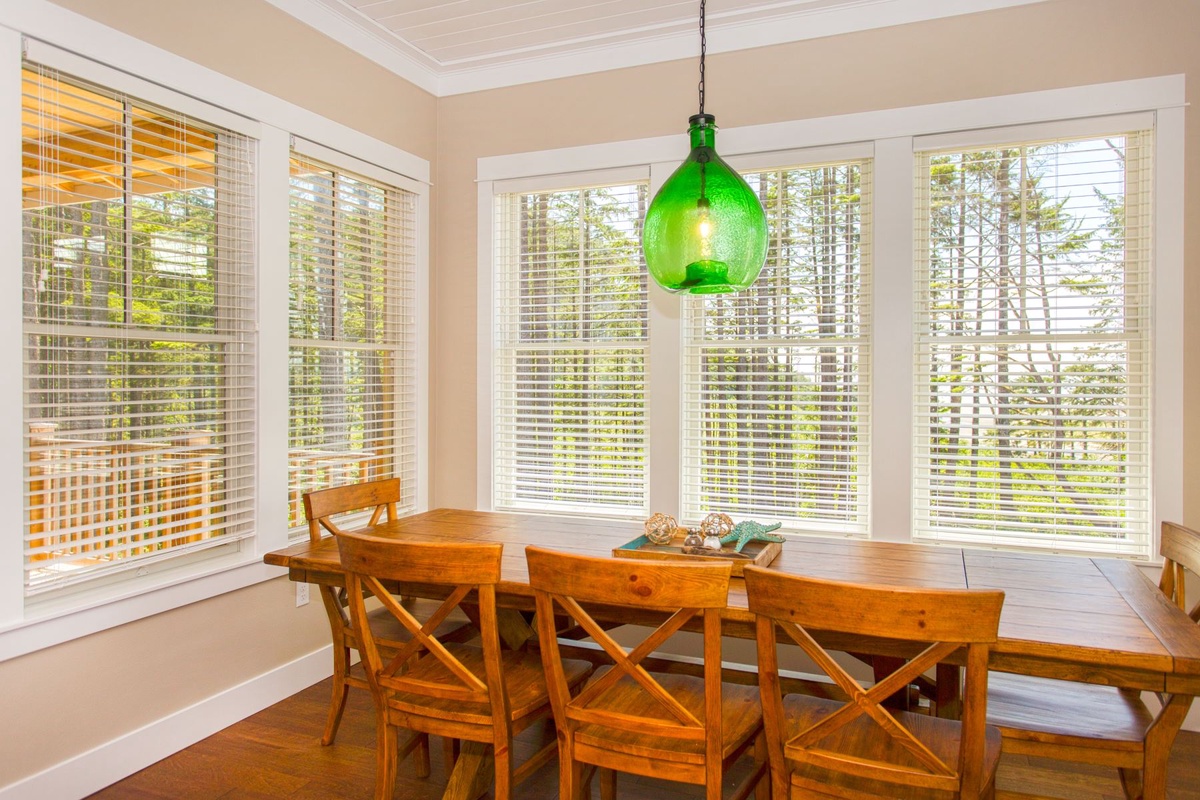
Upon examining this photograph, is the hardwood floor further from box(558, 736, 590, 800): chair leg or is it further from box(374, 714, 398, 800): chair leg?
Result: box(558, 736, 590, 800): chair leg

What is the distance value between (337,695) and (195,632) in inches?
23.1

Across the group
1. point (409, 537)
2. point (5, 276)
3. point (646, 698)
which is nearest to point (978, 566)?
point (646, 698)

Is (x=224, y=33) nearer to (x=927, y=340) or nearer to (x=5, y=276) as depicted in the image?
(x=5, y=276)

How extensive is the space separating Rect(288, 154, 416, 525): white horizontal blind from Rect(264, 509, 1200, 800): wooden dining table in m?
0.70

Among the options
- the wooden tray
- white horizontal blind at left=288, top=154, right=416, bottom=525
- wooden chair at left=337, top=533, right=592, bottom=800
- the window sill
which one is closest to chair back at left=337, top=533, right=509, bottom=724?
wooden chair at left=337, top=533, right=592, bottom=800

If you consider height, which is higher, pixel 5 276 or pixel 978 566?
pixel 5 276

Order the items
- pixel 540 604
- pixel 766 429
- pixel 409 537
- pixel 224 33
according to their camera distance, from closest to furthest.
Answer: pixel 540 604 → pixel 409 537 → pixel 224 33 → pixel 766 429

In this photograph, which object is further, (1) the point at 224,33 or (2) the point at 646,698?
(1) the point at 224,33

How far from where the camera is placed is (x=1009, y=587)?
200cm

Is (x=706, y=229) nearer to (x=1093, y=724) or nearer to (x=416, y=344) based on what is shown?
(x=1093, y=724)

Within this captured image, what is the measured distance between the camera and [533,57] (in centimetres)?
369

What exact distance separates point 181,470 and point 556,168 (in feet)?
6.99

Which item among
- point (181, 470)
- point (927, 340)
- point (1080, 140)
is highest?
point (1080, 140)

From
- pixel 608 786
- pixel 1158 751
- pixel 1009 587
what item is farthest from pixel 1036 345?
pixel 608 786
